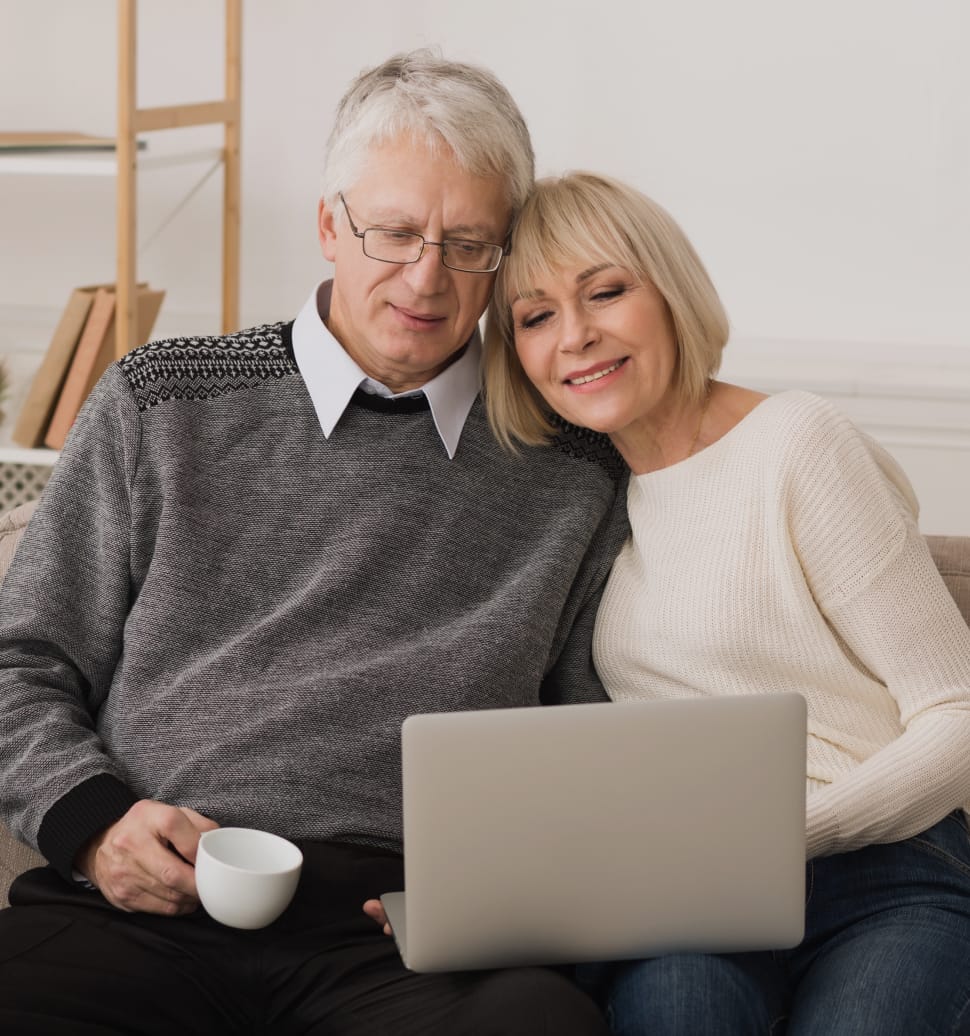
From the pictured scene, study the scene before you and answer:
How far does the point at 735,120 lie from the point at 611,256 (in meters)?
1.14

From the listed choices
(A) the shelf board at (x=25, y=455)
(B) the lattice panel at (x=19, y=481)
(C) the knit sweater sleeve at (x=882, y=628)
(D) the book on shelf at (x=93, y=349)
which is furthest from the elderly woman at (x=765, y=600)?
(B) the lattice panel at (x=19, y=481)

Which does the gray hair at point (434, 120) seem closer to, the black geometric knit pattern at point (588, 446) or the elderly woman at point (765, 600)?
the elderly woman at point (765, 600)

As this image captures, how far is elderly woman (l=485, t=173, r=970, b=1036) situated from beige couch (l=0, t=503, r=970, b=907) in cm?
22

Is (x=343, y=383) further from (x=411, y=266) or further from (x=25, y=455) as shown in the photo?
(x=25, y=455)

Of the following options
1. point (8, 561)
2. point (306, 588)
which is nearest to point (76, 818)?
point (306, 588)

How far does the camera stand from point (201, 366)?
1698 mm

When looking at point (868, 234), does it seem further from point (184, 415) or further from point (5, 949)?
point (5, 949)

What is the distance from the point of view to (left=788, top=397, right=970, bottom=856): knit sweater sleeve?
4.83 feet

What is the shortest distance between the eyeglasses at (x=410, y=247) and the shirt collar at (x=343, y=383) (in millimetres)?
122

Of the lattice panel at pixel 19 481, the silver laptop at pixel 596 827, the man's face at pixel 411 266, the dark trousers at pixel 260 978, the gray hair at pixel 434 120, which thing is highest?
the gray hair at pixel 434 120

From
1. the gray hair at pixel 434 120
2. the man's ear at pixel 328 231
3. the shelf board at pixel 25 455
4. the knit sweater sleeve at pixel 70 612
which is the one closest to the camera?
the knit sweater sleeve at pixel 70 612

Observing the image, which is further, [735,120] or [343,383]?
[735,120]

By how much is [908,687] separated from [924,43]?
148 cm

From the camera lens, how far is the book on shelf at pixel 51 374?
8.79ft
